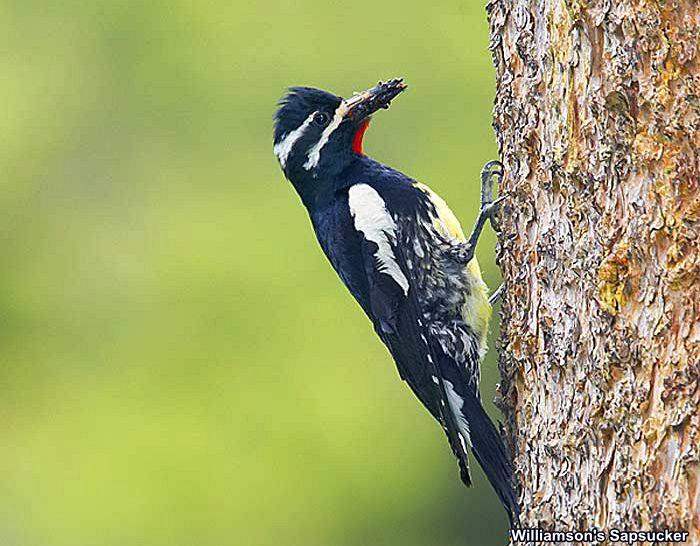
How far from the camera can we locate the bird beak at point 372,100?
3.64 m

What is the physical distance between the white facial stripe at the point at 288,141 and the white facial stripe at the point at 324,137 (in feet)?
0.19

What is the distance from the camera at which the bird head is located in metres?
3.69

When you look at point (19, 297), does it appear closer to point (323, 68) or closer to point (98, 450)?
point (98, 450)

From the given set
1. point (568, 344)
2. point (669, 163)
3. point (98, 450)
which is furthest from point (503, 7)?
point (98, 450)

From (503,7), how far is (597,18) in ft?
1.36

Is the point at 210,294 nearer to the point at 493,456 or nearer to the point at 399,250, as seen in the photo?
the point at 399,250

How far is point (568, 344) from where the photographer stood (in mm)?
2553

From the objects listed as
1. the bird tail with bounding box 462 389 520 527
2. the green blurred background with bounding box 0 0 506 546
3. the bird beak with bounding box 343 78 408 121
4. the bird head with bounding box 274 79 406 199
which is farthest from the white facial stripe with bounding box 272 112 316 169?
the green blurred background with bounding box 0 0 506 546

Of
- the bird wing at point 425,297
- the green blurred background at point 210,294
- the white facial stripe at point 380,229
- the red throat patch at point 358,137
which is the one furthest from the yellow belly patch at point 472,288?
the green blurred background at point 210,294

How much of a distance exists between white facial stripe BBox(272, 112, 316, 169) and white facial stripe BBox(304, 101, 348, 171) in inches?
2.3

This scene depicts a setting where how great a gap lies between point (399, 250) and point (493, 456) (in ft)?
2.55

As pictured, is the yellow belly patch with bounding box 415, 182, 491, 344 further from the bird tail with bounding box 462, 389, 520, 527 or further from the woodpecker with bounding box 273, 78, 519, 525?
the bird tail with bounding box 462, 389, 520, 527

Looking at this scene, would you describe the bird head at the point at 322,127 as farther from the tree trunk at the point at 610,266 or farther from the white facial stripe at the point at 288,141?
the tree trunk at the point at 610,266

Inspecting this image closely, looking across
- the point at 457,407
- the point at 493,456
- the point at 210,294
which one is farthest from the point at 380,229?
the point at 210,294
